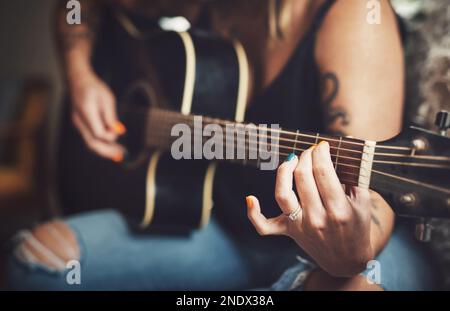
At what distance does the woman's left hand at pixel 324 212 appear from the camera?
1.45 feet

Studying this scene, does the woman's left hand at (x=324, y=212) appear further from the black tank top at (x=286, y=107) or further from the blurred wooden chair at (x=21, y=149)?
the blurred wooden chair at (x=21, y=149)

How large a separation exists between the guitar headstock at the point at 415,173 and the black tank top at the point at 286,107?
5.6 inches

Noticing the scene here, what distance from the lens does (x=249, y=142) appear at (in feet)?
1.74

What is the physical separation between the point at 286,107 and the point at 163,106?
0.76 feet

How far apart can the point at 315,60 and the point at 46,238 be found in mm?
558

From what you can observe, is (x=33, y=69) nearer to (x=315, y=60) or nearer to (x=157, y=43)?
(x=157, y=43)

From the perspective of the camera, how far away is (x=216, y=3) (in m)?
0.71

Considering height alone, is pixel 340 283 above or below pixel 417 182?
below

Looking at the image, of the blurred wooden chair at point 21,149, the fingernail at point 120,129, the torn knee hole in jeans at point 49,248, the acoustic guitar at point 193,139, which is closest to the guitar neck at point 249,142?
the acoustic guitar at point 193,139

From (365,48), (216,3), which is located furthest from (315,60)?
(216,3)

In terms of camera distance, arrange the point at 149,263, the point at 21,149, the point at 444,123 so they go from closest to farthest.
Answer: the point at 444,123
the point at 149,263
the point at 21,149

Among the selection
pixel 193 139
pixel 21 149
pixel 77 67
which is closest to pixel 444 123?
pixel 193 139

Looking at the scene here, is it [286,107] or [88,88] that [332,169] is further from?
[88,88]

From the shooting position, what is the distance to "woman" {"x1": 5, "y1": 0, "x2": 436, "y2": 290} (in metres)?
0.46
